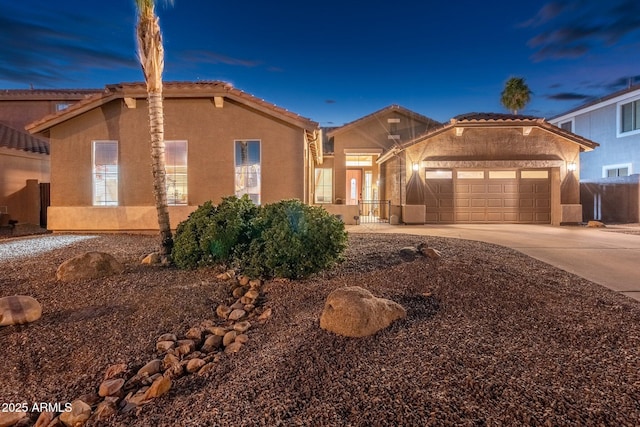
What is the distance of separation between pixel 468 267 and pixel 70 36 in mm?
25832

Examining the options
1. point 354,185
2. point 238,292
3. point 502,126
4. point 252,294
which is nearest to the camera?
point 252,294

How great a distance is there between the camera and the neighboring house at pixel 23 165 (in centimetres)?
1528

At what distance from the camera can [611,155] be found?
21.5 m

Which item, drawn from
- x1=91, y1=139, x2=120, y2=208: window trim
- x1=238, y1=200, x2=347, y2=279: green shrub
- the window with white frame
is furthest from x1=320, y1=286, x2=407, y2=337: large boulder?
the window with white frame

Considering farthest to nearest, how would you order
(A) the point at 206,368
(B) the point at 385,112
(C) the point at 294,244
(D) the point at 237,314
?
(B) the point at 385,112
(C) the point at 294,244
(D) the point at 237,314
(A) the point at 206,368

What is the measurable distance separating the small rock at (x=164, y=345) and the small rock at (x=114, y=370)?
0.40 m

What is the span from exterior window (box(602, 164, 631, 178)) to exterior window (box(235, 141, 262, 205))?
2032 cm

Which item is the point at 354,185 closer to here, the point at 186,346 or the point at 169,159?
the point at 169,159

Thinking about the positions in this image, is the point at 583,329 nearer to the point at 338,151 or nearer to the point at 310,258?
the point at 310,258

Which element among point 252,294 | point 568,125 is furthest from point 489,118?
point 252,294

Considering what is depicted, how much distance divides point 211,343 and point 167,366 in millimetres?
554

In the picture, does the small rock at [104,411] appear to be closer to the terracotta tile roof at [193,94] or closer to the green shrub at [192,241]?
the green shrub at [192,241]

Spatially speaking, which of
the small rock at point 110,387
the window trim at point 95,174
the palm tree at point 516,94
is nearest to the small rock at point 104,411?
the small rock at point 110,387

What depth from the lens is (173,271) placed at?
6.72 metres
